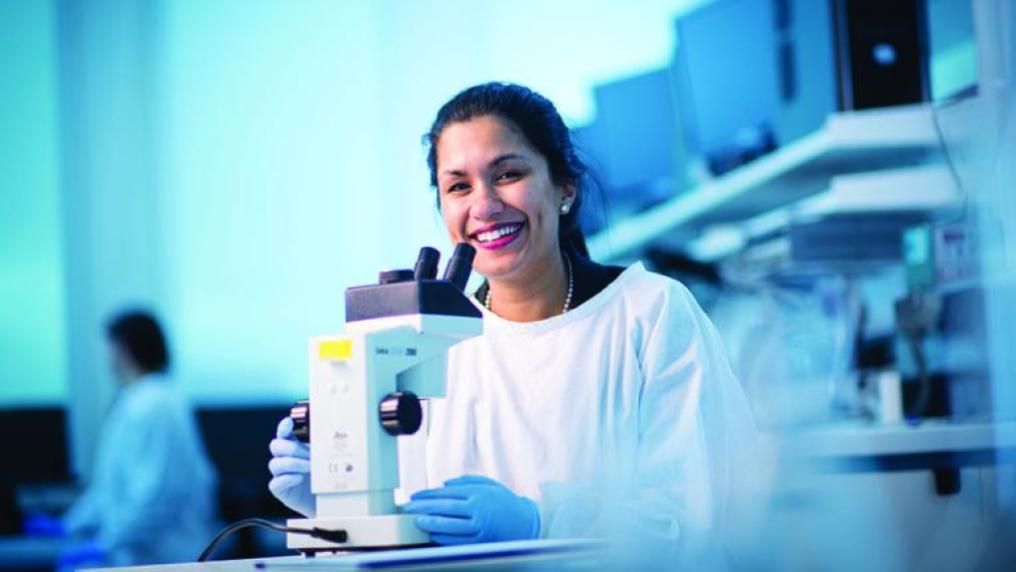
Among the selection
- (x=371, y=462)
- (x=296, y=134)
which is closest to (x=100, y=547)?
(x=296, y=134)

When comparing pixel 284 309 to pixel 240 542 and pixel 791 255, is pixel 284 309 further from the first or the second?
pixel 791 255

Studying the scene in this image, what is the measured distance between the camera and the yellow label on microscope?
1.18 m

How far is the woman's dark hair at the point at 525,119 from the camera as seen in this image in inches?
66.8

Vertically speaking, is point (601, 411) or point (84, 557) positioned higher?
point (601, 411)

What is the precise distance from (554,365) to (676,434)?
9.9 inches

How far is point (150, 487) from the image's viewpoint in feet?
12.7

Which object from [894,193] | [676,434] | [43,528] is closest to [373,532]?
[676,434]

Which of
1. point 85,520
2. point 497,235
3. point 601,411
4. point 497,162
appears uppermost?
point 497,162

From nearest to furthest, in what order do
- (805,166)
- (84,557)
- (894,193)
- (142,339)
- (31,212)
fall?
1. (894,193)
2. (805,166)
3. (84,557)
4. (142,339)
5. (31,212)

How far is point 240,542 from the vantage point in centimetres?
432

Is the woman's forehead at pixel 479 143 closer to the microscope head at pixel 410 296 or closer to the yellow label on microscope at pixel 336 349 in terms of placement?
the microscope head at pixel 410 296

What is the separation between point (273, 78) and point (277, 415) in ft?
5.02

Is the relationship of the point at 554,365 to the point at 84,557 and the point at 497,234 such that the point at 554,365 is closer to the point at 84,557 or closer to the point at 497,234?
the point at 497,234

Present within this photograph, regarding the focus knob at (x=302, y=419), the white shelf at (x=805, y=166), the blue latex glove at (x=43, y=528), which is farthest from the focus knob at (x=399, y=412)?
the blue latex glove at (x=43, y=528)
